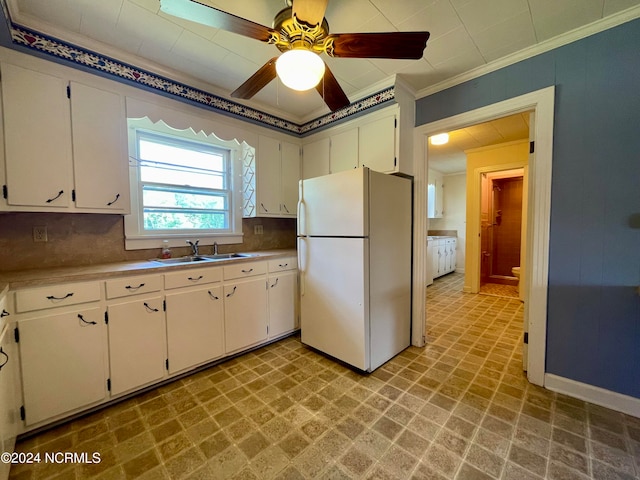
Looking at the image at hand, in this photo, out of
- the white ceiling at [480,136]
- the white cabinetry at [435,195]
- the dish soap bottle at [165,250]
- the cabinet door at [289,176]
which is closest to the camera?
the dish soap bottle at [165,250]

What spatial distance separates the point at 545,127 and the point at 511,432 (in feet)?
6.82

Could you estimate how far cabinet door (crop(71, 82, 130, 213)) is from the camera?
1.86 m

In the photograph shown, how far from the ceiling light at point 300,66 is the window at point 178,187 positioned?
1669 mm

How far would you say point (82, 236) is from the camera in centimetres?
209


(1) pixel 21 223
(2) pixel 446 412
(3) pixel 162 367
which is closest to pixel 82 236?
(1) pixel 21 223

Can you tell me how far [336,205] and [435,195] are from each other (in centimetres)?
478

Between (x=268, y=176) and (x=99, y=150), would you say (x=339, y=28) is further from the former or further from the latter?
(x=99, y=150)

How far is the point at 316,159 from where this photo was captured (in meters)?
3.19

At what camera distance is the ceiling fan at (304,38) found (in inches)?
46.8

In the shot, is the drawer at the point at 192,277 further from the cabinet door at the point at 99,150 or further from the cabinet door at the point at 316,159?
the cabinet door at the point at 316,159

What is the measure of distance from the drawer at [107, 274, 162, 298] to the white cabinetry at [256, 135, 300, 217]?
1320 mm

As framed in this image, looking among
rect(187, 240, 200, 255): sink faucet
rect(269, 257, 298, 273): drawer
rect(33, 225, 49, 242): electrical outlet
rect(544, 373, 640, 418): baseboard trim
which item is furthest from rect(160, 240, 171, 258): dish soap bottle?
rect(544, 373, 640, 418): baseboard trim

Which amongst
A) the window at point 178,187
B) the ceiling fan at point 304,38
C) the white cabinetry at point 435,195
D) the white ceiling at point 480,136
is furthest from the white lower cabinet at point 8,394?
the white cabinetry at point 435,195

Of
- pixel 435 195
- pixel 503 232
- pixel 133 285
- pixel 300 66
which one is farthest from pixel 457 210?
pixel 133 285
